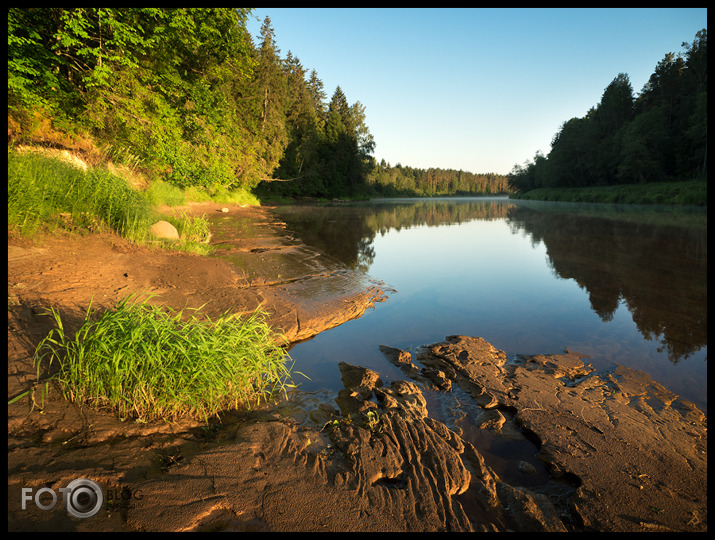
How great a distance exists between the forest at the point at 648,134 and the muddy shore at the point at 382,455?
55557 mm

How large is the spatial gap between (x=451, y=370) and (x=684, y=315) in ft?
17.2

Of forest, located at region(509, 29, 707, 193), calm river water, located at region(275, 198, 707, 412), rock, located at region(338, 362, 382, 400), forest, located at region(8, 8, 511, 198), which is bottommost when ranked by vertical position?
rock, located at region(338, 362, 382, 400)

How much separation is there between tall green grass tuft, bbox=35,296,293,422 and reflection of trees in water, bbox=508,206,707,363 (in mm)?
5986

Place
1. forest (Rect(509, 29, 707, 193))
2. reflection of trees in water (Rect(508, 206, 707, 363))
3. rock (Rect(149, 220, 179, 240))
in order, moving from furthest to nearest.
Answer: forest (Rect(509, 29, 707, 193))
rock (Rect(149, 220, 179, 240))
reflection of trees in water (Rect(508, 206, 707, 363))

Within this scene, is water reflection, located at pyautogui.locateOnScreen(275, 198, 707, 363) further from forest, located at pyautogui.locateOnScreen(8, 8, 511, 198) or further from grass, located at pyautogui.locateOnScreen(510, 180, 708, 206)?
grass, located at pyautogui.locateOnScreen(510, 180, 708, 206)

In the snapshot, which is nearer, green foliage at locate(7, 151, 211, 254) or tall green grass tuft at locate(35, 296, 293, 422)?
tall green grass tuft at locate(35, 296, 293, 422)

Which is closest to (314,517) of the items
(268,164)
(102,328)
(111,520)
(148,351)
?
(111,520)

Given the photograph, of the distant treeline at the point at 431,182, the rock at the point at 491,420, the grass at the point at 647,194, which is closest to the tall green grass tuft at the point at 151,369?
the rock at the point at 491,420

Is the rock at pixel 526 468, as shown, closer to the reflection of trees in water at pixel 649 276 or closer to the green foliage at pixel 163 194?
the reflection of trees in water at pixel 649 276

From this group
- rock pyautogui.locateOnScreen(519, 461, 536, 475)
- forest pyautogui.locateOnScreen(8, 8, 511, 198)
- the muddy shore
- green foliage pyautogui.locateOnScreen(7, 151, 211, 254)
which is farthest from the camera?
forest pyautogui.locateOnScreen(8, 8, 511, 198)

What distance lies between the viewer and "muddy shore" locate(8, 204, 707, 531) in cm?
204

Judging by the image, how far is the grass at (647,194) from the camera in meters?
35.1

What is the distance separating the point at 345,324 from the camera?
5988mm

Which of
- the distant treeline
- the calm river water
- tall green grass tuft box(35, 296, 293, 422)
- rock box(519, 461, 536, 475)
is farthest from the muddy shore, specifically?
the distant treeline
